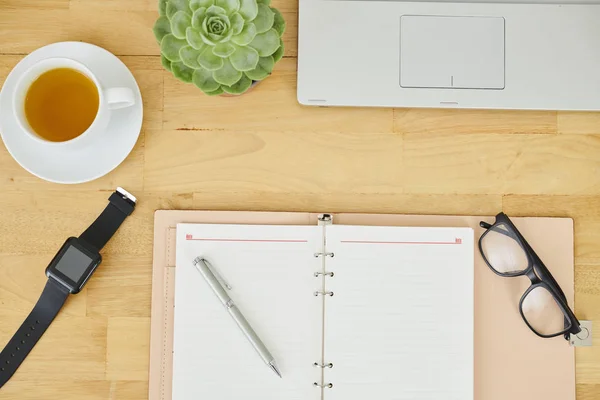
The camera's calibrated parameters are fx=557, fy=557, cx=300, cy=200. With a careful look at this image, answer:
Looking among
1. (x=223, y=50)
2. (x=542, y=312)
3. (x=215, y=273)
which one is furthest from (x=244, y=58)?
(x=542, y=312)

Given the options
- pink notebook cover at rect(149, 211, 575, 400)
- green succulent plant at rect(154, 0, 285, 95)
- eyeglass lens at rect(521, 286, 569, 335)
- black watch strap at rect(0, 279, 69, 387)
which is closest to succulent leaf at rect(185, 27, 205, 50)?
green succulent plant at rect(154, 0, 285, 95)

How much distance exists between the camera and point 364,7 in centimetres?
77

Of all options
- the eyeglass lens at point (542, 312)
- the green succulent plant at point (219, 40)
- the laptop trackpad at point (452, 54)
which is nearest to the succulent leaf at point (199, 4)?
the green succulent plant at point (219, 40)

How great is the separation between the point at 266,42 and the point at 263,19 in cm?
3

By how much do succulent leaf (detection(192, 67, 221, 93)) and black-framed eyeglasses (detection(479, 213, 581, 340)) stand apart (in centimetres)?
41

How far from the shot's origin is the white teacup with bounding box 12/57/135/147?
2.28 feet

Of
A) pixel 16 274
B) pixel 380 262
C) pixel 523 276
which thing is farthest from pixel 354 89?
pixel 16 274

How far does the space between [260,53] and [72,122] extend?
0.28 meters

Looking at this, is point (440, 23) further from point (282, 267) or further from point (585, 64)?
point (282, 267)

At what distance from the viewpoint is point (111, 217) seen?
2.56 feet

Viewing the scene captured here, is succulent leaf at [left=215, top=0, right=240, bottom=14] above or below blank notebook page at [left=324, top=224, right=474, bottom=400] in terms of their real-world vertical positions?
above

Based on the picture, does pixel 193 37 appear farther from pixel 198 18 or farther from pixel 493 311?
pixel 493 311

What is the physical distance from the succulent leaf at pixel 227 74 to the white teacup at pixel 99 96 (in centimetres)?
12

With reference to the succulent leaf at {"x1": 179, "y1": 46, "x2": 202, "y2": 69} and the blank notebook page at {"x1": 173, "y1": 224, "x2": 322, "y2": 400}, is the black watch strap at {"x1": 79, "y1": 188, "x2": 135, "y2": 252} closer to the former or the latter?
the blank notebook page at {"x1": 173, "y1": 224, "x2": 322, "y2": 400}
